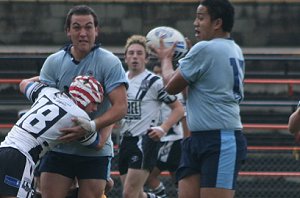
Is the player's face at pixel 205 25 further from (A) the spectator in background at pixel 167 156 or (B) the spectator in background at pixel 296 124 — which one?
(A) the spectator in background at pixel 167 156

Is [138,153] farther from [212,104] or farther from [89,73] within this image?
[212,104]

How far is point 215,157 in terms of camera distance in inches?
314

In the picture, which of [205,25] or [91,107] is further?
[205,25]

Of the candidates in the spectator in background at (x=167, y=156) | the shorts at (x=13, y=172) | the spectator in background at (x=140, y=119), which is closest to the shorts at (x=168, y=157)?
the spectator in background at (x=167, y=156)

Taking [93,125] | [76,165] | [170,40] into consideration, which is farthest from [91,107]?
[170,40]

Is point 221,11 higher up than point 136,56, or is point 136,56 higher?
point 221,11

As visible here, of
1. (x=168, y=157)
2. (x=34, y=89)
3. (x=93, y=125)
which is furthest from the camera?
(x=168, y=157)

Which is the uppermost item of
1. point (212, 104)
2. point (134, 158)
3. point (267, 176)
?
point (212, 104)

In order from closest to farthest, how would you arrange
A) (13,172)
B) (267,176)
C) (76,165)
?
(13,172) → (76,165) → (267,176)

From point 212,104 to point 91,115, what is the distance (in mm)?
931

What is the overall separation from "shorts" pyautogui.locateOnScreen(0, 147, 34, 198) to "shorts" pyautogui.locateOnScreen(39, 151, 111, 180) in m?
0.81

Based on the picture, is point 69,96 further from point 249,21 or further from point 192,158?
point 249,21

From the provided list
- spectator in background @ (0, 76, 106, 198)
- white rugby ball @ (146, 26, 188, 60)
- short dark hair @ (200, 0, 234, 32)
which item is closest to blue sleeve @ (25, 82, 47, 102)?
spectator in background @ (0, 76, 106, 198)

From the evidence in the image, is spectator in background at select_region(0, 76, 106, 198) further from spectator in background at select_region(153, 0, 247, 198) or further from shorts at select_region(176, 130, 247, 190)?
shorts at select_region(176, 130, 247, 190)
